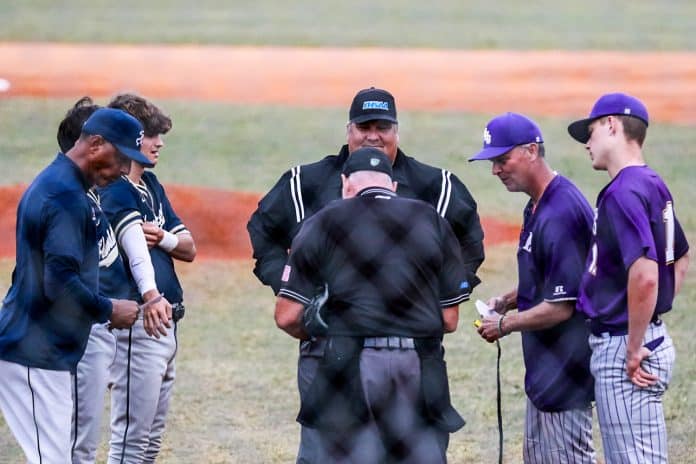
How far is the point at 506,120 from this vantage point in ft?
14.7

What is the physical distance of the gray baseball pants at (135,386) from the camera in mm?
4844

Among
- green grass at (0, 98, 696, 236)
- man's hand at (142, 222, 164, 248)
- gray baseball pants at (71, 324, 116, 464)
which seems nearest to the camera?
gray baseball pants at (71, 324, 116, 464)

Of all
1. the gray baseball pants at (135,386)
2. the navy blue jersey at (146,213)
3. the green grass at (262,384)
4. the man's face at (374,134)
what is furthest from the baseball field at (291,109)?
the man's face at (374,134)

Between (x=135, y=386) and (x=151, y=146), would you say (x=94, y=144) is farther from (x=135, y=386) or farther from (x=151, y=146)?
(x=135, y=386)

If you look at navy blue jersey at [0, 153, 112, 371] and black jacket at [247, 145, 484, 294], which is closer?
navy blue jersey at [0, 153, 112, 371]

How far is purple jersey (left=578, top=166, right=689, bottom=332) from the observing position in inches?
161

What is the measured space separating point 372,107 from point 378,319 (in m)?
0.97

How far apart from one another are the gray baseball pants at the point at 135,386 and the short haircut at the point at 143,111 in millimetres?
738

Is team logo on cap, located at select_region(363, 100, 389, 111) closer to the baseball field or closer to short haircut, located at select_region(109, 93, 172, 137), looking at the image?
short haircut, located at select_region(109, 93, 172, 137)

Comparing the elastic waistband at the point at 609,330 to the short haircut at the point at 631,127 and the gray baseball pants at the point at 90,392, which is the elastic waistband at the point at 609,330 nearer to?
the short haircut at the point at 631,127

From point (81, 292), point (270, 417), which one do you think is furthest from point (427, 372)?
point (270, 417)

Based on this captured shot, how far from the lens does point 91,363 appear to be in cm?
448

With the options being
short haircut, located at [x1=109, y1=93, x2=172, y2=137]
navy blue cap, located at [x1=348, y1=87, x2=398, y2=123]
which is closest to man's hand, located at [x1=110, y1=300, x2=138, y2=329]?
short haircut, located at [x1=109, y1=93, x2=172, y2=137]

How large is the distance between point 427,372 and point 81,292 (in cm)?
114
